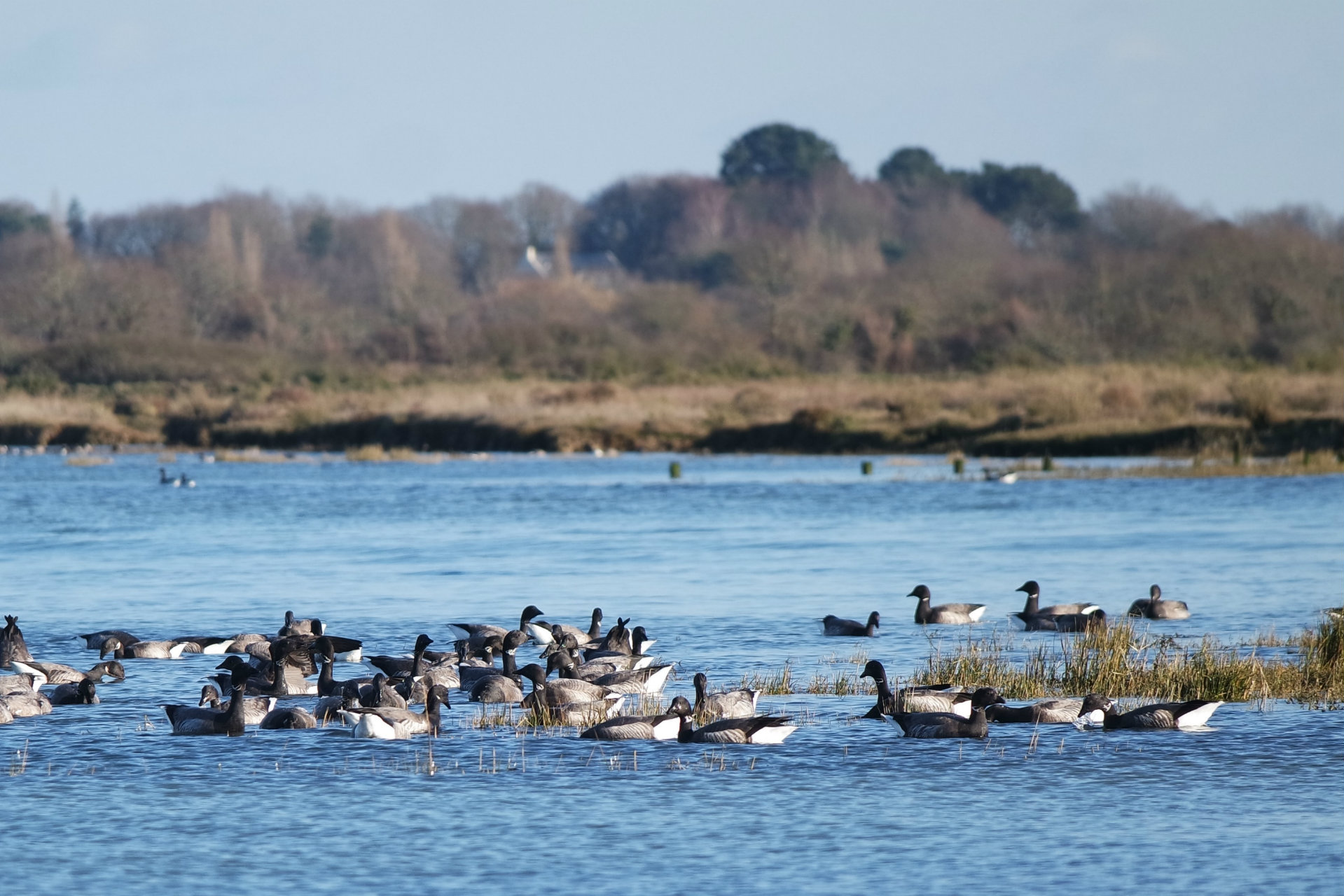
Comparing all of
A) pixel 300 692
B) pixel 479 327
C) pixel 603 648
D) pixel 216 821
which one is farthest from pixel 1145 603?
pixel 479 327

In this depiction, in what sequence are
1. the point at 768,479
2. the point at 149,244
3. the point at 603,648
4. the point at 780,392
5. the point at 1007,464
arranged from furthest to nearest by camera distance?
the point at 149,244 → the point at 780,392 → the point at 1007,464 → the point at 768,479 → the point at 603,648

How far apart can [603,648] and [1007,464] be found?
38.1m

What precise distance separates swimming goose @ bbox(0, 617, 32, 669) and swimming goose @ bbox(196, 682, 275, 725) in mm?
3534

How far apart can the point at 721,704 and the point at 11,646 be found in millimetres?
8289

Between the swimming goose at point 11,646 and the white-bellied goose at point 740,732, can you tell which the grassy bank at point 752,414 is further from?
the swimming goose at point 11,646

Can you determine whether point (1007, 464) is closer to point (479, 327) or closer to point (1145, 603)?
point (1145, 603)

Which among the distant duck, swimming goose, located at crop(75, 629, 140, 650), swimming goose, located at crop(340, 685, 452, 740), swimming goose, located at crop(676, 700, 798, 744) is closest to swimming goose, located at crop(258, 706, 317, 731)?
swimming goose, located at crop(340, 685, 452, 740)

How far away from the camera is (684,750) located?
14.5 m

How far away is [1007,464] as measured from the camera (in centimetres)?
5516

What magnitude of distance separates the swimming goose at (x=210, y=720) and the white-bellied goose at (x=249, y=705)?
8 centimetres

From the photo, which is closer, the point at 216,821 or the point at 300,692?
the point at 216,821

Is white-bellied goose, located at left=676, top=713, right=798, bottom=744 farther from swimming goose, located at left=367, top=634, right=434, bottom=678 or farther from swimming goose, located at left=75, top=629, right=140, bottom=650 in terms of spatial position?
swimming goose, located at left=75, top=629, right=140, bottom=650

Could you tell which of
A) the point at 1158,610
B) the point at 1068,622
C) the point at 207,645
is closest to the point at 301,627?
the point at 207,645

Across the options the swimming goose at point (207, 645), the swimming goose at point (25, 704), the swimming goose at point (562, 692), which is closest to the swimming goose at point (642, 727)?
the swimming goose at point (562, 692)
